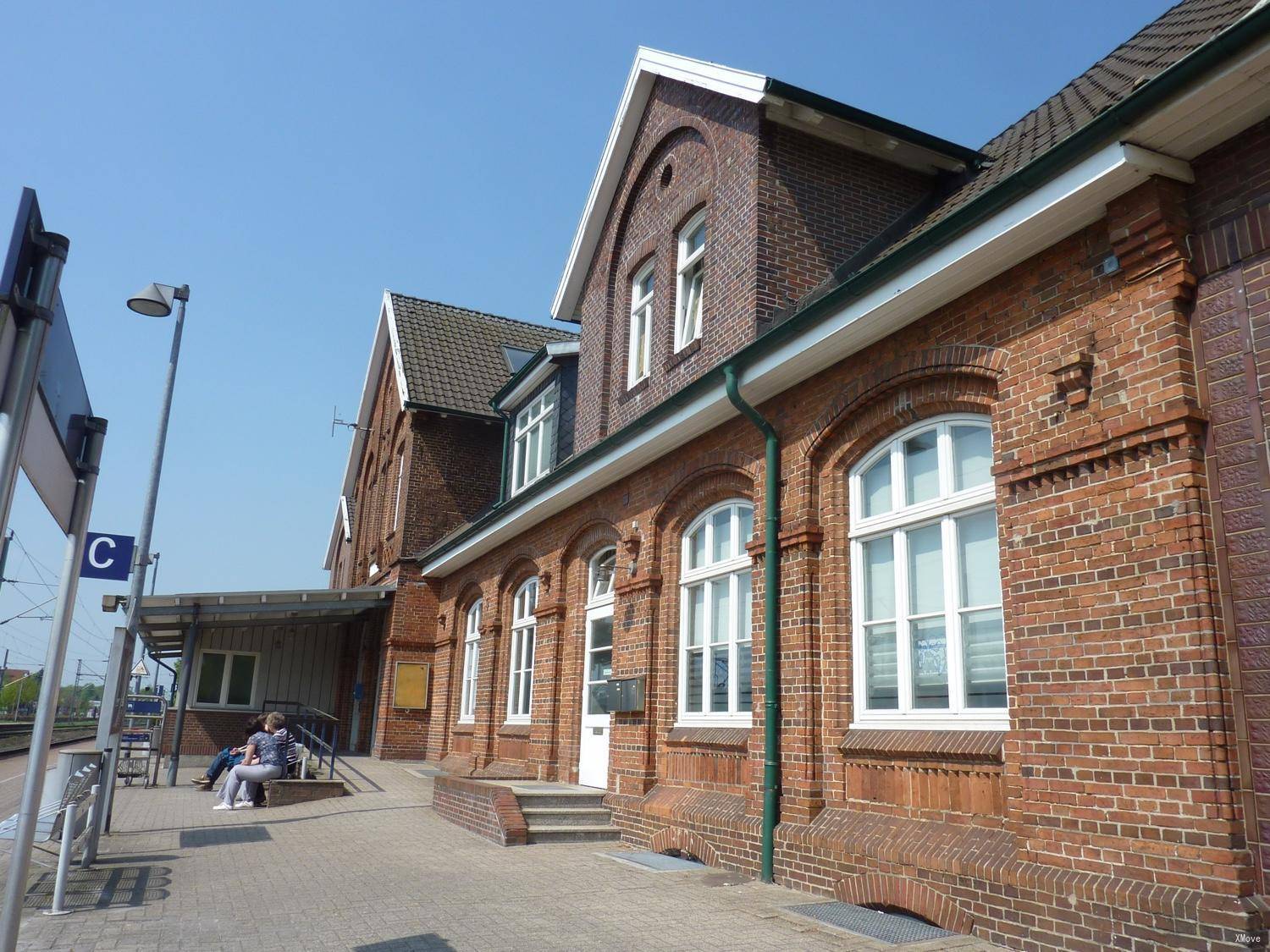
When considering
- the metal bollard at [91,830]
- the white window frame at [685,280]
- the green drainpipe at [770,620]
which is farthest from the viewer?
the white window frame at [685,280]

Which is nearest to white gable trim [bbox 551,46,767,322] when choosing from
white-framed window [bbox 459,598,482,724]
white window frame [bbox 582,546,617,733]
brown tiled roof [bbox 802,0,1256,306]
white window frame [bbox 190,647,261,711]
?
brown tiled roof [bbox 802,0,1256,306]

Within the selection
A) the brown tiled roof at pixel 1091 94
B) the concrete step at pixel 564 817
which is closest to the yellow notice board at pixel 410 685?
the concrete step at pixel 564 817

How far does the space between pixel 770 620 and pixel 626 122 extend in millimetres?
8719

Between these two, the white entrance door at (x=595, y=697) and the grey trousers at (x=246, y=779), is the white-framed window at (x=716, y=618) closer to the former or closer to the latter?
the white entrance door at (x=595, y=697)

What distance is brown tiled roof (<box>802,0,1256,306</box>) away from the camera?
729 cm

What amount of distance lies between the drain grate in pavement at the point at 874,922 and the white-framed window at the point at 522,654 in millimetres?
9176

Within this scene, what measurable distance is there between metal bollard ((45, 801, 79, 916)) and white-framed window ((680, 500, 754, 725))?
18.5ft

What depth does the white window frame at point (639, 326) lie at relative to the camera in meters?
13.9

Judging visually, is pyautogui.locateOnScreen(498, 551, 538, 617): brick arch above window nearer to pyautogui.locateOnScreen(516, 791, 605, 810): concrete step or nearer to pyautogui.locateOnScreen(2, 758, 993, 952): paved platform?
pyautogui.locateOnScreen(516, 791, 605, 810): concrete step

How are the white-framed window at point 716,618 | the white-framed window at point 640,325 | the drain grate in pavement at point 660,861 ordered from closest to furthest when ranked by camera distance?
1. the drain grate in pavement at point 660,861
2. the white-framed window at point 716,618
3. the white-framed window at point 640,325

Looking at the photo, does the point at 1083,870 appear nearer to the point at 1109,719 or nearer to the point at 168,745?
the point at 1109,719

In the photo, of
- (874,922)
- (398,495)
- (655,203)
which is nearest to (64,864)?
(874,922)

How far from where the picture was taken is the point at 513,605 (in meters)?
17.0

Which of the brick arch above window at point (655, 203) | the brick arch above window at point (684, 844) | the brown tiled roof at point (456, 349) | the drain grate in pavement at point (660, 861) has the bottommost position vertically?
the drain grate in pavement at point (660, 861)
